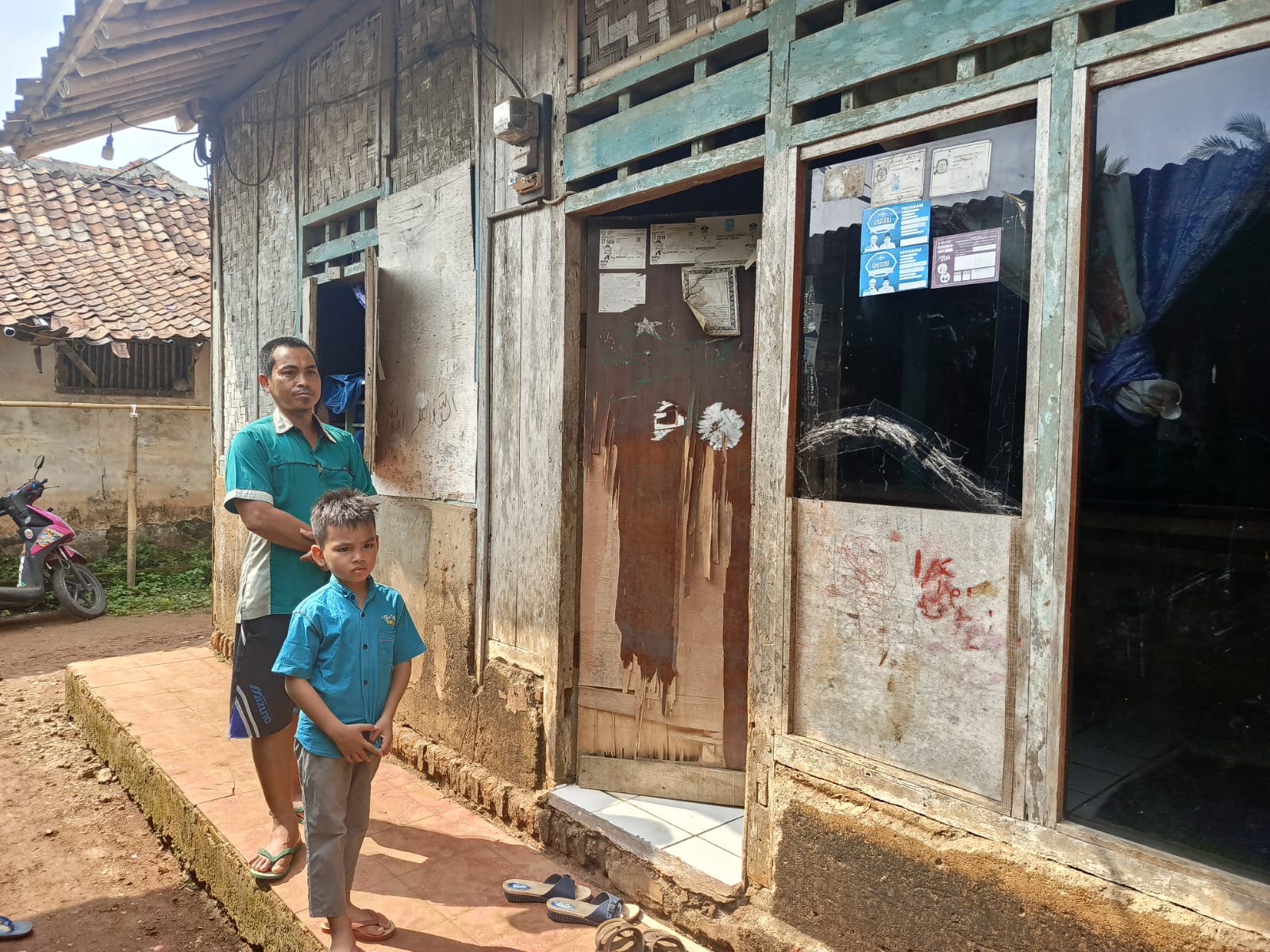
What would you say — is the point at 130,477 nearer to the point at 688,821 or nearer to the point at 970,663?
the point at 688,821

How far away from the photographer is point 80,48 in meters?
5.34

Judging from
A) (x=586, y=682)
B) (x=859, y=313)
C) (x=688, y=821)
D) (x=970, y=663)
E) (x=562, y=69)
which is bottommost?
(x=688, y=821)

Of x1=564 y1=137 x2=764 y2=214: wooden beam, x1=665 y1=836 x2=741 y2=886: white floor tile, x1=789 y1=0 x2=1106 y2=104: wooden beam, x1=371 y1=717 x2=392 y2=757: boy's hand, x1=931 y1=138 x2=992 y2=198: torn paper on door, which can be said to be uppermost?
x1=789 y1=0 x2=1106 y2=104: wooden beam

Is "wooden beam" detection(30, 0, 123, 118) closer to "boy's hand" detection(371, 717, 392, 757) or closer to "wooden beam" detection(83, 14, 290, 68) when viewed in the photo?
"wooden beam" detection(83, 14, 290, 68)

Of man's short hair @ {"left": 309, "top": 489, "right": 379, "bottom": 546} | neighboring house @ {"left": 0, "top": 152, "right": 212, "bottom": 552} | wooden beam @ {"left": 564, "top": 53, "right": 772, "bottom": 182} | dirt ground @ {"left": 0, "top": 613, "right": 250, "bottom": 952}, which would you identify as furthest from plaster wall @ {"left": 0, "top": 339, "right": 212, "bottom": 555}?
man's short hair @ {"left": 309, "top": 489, "right": 379, "bottom": 546}

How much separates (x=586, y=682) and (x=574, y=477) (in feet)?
2.93

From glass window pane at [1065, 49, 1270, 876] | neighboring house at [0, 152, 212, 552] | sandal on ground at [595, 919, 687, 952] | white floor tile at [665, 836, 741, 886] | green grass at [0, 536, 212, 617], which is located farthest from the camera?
neighboring house at [0, 152, 212, 552]

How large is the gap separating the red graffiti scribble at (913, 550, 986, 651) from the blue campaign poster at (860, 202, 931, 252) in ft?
2.92

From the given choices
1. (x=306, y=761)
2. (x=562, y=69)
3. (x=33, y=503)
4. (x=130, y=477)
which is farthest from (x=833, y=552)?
(x=33, y=503)

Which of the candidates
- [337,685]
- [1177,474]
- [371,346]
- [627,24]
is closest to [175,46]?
[371,346]

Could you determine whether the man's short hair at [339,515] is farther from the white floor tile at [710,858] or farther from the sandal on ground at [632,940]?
the white floor tile at [710,858]

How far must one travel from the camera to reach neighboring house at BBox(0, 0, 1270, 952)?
219 centimetres

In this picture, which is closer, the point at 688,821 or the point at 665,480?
the point at 688,821

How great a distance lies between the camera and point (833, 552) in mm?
2764
